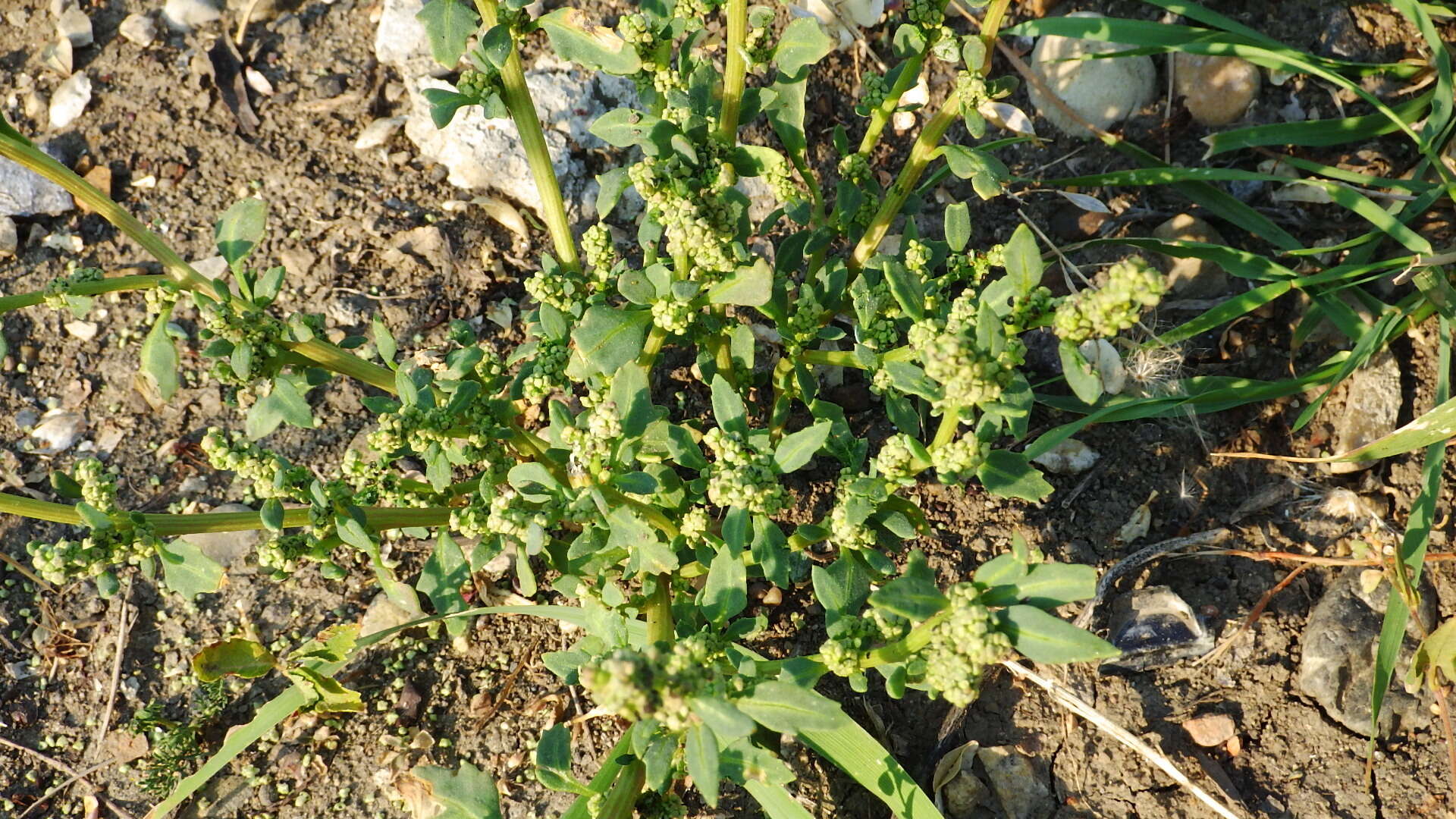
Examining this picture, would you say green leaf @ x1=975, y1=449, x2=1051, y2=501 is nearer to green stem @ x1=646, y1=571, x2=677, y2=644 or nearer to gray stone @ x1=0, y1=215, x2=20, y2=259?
green stem @ x1=646, y1=571, x2=677, y2=644

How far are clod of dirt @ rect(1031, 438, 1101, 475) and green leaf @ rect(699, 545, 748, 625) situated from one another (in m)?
1.67

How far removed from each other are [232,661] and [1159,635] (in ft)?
10.2

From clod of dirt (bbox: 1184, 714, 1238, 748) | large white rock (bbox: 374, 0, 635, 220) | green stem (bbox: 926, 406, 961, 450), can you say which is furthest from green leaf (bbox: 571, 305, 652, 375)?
clod of dirt (bbox: 1184, 714, 1238, 748)

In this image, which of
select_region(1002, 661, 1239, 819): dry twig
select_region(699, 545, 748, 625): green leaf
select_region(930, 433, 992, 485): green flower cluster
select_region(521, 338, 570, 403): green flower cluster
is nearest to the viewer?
select_region(930, 433, 992, 485): green flower cluster

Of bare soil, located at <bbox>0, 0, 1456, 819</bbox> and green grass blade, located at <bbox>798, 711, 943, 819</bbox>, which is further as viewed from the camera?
bare soil, located at <bbox>0, 0, 1456, 819</bbox>

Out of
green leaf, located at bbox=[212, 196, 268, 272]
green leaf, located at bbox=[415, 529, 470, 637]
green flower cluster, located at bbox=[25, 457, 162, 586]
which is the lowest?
green leaf, located at bbox=[415, 529, 470, 637]

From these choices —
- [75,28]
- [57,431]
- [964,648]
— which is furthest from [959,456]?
[75,28]

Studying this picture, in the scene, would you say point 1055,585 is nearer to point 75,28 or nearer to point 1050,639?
point 1050,639

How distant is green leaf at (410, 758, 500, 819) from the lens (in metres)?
2.55

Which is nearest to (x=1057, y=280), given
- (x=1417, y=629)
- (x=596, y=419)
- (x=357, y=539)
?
(x=1417, y=629)

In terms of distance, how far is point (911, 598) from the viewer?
231 centimetres

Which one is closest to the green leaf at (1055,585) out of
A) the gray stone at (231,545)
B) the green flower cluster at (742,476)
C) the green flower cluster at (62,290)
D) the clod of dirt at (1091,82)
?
the green flower cluster at (742,476)

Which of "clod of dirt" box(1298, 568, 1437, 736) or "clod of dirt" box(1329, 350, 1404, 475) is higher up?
"clod of dirt" box(1329, 350, 1404, 475)

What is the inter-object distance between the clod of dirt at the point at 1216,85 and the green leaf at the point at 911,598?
297cm
